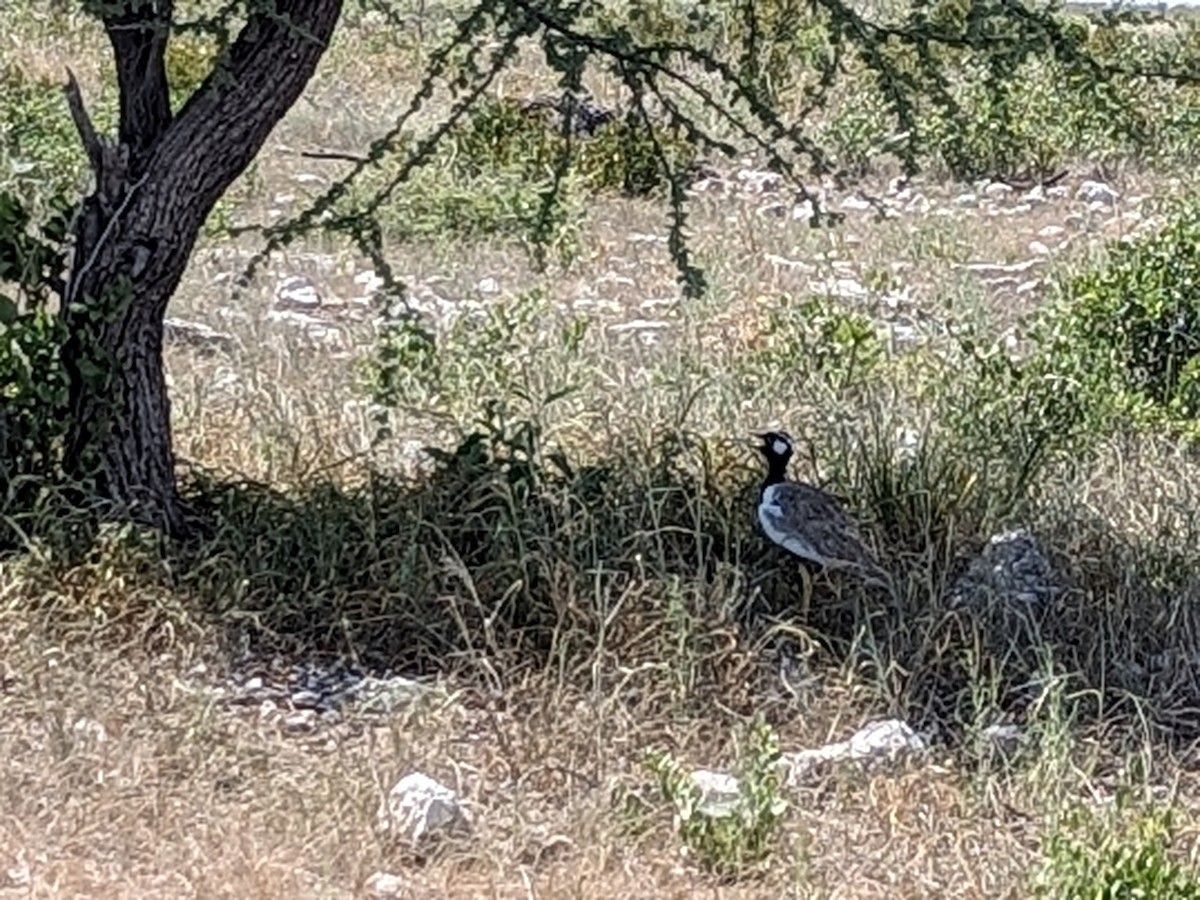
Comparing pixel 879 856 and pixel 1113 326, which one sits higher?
pixel 1113 326

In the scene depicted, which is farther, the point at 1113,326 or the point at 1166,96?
the point at 1166,96

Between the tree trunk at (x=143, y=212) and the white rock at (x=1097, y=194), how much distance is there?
634 centimetres

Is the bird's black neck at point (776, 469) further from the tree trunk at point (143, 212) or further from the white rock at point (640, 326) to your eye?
the white rock at point (640, 326)

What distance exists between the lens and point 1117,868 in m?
3.18

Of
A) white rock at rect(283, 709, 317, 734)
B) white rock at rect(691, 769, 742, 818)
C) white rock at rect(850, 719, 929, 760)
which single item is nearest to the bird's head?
white rock at rect(850, 719, 929, 760)

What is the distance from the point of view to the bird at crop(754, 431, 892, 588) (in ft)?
14.7

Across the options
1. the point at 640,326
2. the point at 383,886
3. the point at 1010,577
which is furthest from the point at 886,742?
the point at 640,326

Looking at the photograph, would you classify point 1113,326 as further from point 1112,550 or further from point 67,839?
point 67,839

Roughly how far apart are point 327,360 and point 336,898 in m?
3.48

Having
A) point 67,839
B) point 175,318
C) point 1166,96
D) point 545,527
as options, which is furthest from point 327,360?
point 1166,96

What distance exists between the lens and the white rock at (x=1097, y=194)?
1028 centimetres

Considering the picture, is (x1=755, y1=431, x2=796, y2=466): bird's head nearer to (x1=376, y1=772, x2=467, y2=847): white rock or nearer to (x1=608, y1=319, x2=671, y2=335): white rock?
(x1=376, y1=772, x2=467, y2=847): white rock

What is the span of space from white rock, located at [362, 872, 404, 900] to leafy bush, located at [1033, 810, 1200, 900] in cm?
99

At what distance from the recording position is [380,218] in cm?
902
